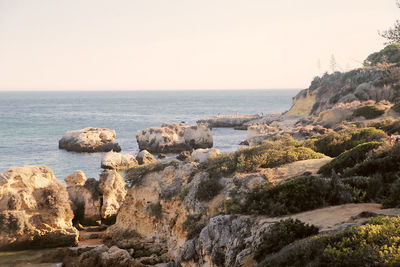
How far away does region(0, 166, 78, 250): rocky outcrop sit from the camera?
22125mm

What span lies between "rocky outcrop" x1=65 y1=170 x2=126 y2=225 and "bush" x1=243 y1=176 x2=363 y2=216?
54.9 feet

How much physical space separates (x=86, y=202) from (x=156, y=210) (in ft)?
27.6

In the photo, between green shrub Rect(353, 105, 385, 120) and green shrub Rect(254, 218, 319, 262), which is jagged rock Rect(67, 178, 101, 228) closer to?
green shrub Rect(254, 218, 319, 262)

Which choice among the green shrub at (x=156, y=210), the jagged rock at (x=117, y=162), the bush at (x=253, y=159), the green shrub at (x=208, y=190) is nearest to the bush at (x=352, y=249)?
the green shrub at (x=208, y=190)

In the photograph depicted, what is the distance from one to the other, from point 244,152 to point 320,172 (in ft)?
16.6

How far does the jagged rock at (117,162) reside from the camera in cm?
4641

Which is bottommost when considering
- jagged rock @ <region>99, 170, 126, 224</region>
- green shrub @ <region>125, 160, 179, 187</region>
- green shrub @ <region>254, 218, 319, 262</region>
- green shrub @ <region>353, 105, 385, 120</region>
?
jagged rock @ <region>99, 170, 126, 224</region>

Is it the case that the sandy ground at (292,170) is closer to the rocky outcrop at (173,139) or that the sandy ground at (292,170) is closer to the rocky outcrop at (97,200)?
the rocky outcrop at (97,200)

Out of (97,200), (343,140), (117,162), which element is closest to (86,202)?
(97,200)

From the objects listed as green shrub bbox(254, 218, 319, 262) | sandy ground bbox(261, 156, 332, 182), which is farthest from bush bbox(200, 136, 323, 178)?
green shrub bbox(254, 218, 319, 262)

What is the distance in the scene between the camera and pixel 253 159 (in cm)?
1852

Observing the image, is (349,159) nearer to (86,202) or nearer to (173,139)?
(86,202)

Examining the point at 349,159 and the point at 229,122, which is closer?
the point at 349,159

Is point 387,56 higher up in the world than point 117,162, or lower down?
higher up
